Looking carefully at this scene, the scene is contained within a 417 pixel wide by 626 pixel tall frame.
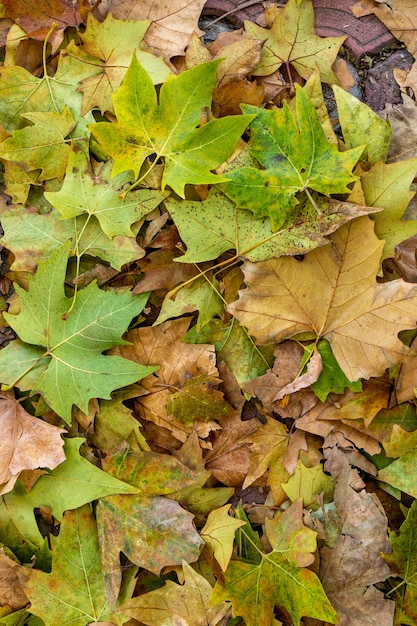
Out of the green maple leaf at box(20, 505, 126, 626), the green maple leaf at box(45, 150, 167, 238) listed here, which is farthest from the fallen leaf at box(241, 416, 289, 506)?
the green maple leaf at box(45, 150, 167, 238)

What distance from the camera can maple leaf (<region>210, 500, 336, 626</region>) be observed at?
155cm

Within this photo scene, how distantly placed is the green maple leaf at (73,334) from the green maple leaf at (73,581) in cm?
33

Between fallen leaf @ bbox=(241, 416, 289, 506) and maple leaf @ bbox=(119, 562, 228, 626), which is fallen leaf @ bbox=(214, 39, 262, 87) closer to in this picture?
fallen leaf @ bbox=(241, 416, 289, 506)

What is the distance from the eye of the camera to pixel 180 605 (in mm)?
1638

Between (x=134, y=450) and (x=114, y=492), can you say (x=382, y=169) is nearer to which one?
(x=134, y=450)

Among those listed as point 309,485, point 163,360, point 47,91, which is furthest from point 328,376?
point 47,91

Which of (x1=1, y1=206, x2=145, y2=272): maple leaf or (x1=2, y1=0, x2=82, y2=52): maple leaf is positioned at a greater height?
(x1=2, y1=0, x2=82, y2=52): maple leaf

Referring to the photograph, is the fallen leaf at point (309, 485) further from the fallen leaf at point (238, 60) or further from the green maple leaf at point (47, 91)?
the green maple leaf at point (47, 91)

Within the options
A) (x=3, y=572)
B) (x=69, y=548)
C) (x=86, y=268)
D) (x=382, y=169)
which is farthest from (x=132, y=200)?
(x=3, y=572)

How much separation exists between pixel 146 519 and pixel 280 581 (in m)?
0.40

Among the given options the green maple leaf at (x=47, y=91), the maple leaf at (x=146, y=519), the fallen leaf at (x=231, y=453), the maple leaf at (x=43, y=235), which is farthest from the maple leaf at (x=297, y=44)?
the maple leaf at (x=146, y=519)

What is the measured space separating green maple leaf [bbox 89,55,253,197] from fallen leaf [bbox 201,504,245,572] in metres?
0.90

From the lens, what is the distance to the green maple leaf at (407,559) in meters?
1.60

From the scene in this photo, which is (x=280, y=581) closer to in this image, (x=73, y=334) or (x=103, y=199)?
(x=73, y=334)
